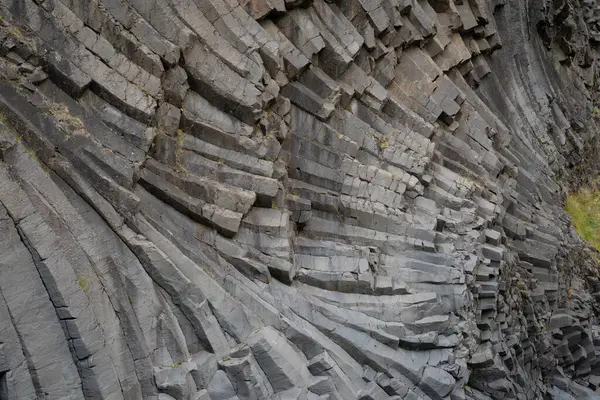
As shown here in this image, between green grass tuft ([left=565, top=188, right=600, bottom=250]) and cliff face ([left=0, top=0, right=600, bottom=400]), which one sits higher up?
green grass tuft ([left=565, top=188, right=600, bottom=250])

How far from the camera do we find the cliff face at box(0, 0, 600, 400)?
9039 millimetres

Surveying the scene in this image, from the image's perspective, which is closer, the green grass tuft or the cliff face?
the cliff face

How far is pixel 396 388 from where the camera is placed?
37.8 ft

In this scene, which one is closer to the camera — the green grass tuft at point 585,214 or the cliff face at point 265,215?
the cliff face at point 265,215

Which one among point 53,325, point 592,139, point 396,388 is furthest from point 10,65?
point 592,139

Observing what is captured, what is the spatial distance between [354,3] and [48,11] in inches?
308

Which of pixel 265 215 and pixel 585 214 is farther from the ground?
pixel 585 214

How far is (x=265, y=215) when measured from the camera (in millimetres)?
12289

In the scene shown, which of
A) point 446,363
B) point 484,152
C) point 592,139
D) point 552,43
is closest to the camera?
point 446,363

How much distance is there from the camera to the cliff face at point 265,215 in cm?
904

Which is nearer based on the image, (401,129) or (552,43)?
(401,129)

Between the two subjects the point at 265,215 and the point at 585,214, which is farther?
the point at 585,214

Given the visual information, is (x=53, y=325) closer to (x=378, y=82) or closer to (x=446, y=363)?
(x=446, y=363)

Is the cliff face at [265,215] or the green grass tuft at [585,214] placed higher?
the green grass tuft at [585,214]
